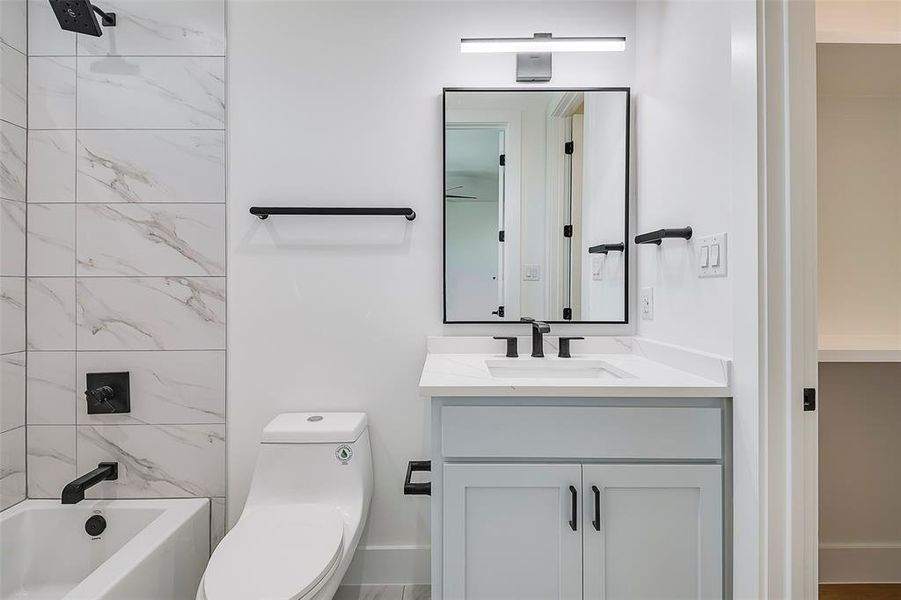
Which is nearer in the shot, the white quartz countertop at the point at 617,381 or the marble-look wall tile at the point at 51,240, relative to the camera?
the white quartz countertop at the point at 617,381

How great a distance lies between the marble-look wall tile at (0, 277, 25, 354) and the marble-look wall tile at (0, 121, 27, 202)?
302mm

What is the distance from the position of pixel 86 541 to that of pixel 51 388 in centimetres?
56

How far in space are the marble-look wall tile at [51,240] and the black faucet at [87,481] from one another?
0.71 m

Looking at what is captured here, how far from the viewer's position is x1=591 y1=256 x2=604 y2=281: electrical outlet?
1902 millimetres

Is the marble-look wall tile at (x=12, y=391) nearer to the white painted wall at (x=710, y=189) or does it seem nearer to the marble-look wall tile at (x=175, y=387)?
the marble-look wall tile at (x=175, y=387)

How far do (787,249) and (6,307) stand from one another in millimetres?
2381

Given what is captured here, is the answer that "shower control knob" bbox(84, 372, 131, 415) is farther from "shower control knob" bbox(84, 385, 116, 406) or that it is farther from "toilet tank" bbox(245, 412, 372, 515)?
"toilet tank" bbox(245, 412, 372, 515)

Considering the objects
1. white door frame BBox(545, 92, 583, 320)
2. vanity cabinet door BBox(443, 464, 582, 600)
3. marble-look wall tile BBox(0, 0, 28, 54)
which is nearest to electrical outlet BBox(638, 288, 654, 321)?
white door frame BBox(545, 92, 583, 320)

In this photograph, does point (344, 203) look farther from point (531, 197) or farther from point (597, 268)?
point (597, 268)

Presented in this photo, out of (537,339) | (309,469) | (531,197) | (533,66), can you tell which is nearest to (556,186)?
(531,197)

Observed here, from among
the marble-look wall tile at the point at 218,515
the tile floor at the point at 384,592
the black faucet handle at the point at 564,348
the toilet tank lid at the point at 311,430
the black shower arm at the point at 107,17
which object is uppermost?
the black shower arm at the point at 107,17

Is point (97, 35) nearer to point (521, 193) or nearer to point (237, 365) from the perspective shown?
point (237, 365)

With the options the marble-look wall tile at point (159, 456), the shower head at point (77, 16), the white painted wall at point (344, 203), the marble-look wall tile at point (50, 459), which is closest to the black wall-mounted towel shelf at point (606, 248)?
the white painted wall at point (344, 203)

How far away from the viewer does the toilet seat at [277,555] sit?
119 cm
